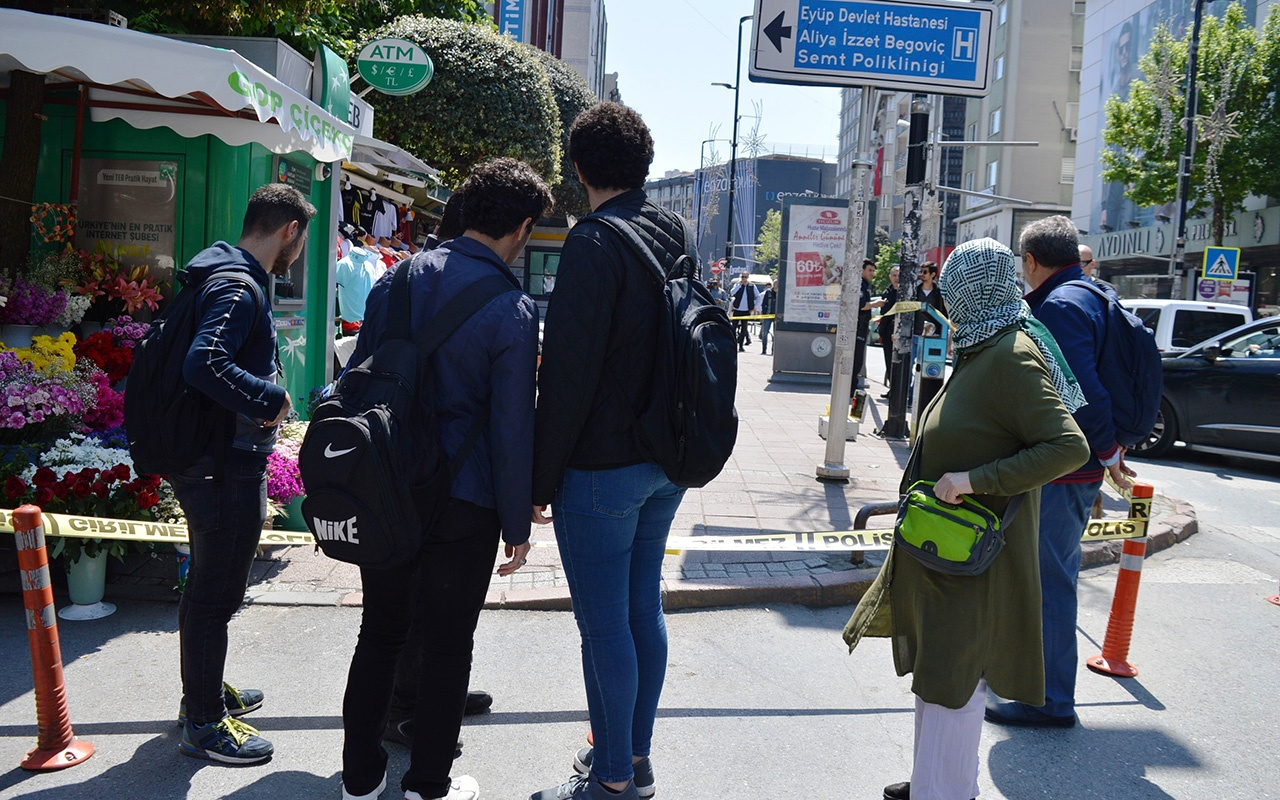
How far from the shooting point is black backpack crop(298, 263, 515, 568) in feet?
8.27

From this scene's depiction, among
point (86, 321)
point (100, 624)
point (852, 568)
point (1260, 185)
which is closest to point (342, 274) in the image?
point (86, 321)

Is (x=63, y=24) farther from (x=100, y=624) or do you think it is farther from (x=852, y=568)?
(x=852, y=568)

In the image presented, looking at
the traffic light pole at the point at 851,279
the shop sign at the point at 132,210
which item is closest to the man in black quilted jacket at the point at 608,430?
the shop sign at the point at 132,210

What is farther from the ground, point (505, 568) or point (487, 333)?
point (487, 333)

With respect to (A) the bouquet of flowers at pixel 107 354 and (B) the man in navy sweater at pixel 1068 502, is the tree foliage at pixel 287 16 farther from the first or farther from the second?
(B) the man in navy sweater at pixel 1068 502

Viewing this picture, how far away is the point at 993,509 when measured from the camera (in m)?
2.85

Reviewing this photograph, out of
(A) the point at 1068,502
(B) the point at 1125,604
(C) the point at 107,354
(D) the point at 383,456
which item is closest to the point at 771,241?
(C) the point at 107,354

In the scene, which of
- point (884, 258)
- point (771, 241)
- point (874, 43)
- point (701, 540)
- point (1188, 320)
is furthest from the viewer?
point (771, 241)

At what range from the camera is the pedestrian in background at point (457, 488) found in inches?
106

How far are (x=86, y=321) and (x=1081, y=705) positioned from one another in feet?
19.4

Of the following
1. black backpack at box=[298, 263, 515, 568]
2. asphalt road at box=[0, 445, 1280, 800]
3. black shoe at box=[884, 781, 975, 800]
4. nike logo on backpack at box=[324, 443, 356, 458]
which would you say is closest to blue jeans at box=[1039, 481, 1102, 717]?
asphalt road at box=[0, 445, 1280, 800]

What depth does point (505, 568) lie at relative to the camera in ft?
9.57

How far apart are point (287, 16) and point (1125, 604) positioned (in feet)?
28.8

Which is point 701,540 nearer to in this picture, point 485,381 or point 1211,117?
point 485,381
